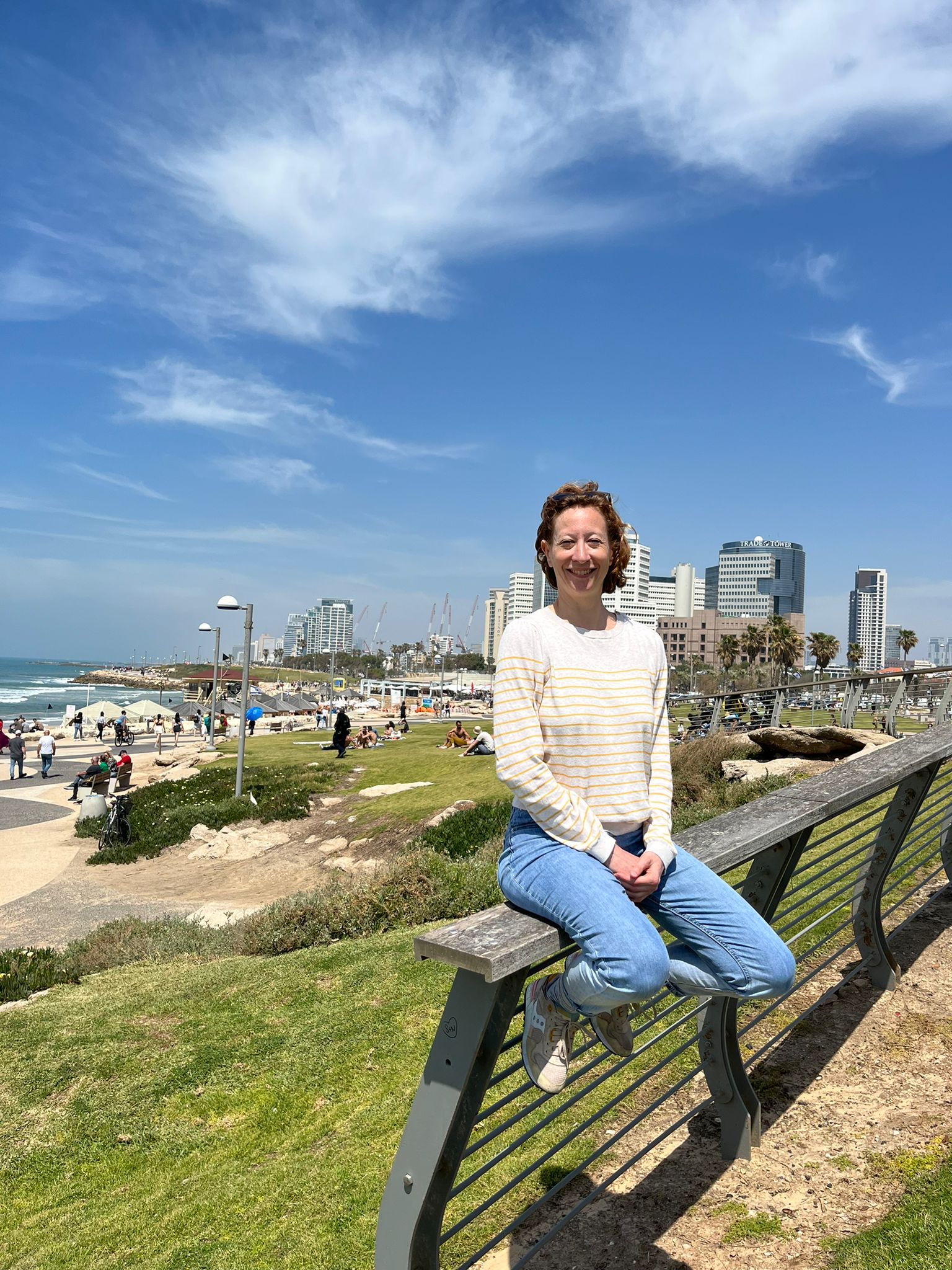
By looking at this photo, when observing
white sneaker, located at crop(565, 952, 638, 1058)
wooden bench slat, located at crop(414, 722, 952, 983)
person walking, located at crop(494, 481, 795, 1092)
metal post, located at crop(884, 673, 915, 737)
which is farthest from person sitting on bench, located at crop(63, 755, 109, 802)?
white sneaker, located at crop(565, 952, 638, 1058)

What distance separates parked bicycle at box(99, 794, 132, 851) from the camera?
55.2 feet

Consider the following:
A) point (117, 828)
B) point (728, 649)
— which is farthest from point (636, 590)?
point (117, 828)

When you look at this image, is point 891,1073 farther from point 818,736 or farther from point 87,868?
point 87,868

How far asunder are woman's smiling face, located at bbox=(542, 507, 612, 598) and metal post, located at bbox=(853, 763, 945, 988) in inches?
89.0

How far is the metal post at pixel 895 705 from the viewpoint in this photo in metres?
15.1

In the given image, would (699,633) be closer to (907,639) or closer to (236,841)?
(907,639)

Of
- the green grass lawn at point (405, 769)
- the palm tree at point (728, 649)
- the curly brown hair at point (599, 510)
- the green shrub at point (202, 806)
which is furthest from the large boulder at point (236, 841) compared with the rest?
the palm tree at point (728, 649)

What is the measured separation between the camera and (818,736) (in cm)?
1380

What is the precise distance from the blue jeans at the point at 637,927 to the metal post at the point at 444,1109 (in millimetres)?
221

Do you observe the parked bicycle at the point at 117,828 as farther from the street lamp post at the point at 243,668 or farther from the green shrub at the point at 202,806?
the street lamp post at the point at 243,668

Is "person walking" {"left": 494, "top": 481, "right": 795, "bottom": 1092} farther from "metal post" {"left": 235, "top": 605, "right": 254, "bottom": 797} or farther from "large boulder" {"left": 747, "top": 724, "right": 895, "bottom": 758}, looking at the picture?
"metal post" {"left": 235, "top": 605, "right": 254, "bottom": 797}

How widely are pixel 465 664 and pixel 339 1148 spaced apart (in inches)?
6984

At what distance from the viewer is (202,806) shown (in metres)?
18.6

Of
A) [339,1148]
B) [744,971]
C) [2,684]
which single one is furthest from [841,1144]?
[2,684]
